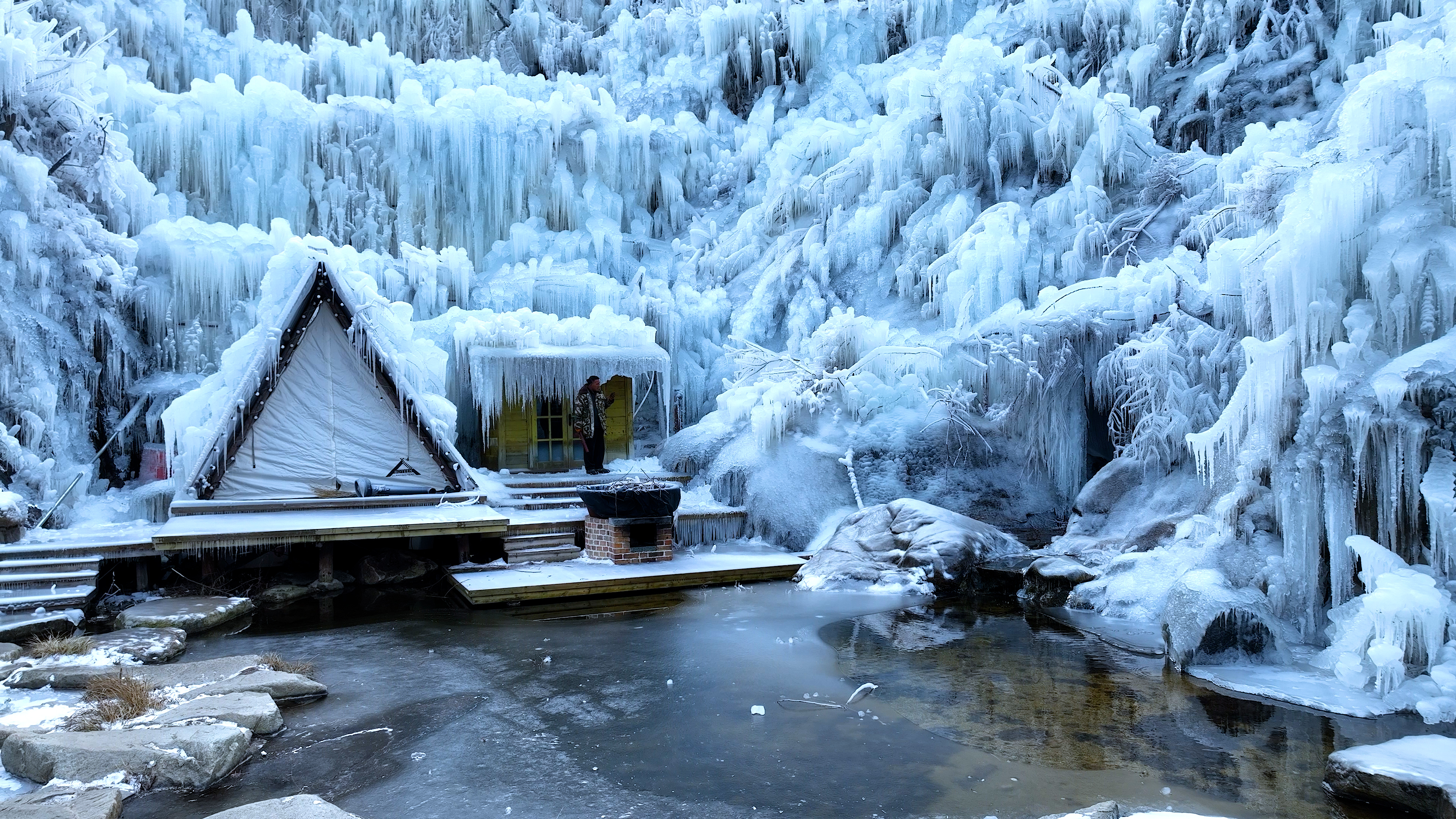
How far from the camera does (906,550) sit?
1114 cm

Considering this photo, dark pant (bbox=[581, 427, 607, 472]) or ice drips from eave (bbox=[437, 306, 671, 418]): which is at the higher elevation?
ice drips from eave (bbox=[437, 306, 671, 418])

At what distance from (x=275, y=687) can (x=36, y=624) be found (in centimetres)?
344

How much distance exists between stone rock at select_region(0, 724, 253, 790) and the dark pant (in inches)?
392

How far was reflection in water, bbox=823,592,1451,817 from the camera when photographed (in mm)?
5031

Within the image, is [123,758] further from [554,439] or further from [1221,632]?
[554,439]

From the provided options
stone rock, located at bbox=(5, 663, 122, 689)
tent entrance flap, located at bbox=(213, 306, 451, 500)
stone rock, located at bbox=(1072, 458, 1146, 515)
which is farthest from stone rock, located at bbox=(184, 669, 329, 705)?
stone rock, located at bbox=(1072, 458, 1146, 515)

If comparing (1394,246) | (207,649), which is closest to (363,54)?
(207,649)

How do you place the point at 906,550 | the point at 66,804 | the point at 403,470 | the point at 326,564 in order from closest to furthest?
the point at 66,804, the point at 326,564, the point at 906,550, the point at 403,470

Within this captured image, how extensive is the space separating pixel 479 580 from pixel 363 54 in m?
12.9

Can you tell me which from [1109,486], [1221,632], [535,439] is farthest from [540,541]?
[1221,632]

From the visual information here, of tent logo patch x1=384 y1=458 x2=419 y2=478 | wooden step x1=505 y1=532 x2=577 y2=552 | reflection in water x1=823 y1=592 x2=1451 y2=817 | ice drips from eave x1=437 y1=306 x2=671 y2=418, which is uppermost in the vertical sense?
ice drips from eave x1=437 y1=306 x2=671 y2=418

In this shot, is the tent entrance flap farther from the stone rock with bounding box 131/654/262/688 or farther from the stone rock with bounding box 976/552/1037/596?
the stone rock with bounding box 976/552/1037/596

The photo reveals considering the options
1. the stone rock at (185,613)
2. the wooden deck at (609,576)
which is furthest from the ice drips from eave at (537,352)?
the stone rock at (185,613)

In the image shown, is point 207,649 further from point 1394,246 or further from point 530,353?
point 1394,246
